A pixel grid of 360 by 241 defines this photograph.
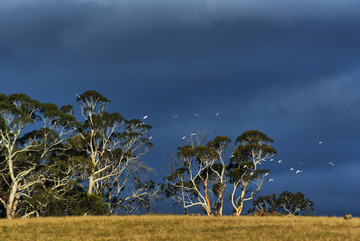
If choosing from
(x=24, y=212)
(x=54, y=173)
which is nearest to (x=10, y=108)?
(x=54, y=173)

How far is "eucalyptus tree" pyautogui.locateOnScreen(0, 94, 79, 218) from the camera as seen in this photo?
39156 mm

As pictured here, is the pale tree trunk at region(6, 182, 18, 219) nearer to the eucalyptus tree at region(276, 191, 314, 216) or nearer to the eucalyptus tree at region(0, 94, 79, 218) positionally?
the eucalyptus tree at region(0, 94, 79, 218)

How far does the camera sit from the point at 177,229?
22547 mm

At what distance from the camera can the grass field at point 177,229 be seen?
1983 cm

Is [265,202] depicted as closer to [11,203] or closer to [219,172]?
[219,172]

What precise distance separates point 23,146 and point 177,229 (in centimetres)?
2512

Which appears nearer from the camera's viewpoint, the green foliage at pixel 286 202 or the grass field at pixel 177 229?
the grass field at pixel 177 229

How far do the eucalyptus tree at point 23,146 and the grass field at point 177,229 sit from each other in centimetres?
1387

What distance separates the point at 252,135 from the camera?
5319 cm

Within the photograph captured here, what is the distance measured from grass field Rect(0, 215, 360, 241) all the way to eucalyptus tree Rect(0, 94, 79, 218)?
13874 millimetres

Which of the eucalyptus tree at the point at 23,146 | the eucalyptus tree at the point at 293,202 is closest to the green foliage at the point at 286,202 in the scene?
the eucalyptus tree at the point at 293,202

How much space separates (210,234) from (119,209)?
29943 mm

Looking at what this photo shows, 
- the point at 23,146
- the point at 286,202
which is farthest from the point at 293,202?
the point at 23,146

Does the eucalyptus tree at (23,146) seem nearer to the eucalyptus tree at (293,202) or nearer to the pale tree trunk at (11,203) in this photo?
the pale tree trunk at (11,203)
